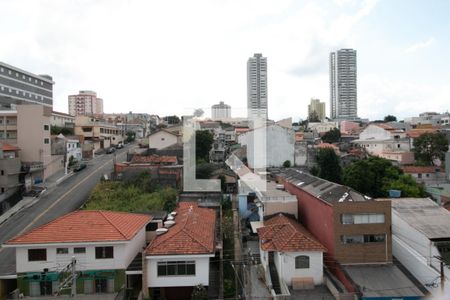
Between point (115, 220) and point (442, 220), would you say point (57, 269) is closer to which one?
point (115, 220)

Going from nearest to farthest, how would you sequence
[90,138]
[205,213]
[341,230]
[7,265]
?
[341,230] → [7,265] → [205,213] → [90,138]

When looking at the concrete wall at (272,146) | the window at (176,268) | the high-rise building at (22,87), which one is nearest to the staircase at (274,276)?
the window at (176,268)

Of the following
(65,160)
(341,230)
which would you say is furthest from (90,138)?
(341,230)

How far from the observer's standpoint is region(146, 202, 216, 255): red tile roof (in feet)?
33.9

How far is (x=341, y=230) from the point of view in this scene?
447 inches

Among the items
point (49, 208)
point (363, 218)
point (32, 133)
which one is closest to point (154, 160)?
point (49, 208)

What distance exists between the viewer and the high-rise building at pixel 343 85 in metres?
72.3

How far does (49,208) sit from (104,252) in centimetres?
914

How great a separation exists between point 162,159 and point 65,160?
351 inches

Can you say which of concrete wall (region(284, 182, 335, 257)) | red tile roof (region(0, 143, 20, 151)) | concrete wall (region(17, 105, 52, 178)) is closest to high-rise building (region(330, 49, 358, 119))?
concrete wall (region(17, 105, 52, 178))

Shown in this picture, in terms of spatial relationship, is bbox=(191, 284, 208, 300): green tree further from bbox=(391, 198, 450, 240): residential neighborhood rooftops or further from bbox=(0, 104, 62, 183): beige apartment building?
bbox=(0, 104, 62, 183): beige apartment building

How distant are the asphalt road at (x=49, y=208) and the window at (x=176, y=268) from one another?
188 inches

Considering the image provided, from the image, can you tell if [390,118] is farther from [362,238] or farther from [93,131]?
[362,238]

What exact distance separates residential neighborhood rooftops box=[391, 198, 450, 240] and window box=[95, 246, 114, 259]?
376 inches
